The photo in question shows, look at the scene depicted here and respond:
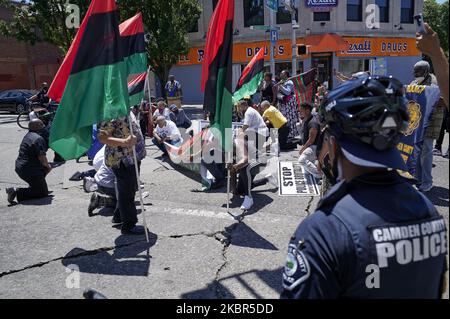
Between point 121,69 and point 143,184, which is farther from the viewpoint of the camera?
point 143,184

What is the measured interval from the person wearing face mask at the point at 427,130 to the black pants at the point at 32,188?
657cm

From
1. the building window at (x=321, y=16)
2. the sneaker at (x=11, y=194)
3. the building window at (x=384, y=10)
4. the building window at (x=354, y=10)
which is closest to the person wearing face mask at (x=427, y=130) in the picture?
the sneaker at (x=11, y=194)

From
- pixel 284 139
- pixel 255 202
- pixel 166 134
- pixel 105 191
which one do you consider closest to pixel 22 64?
pixel 166 134

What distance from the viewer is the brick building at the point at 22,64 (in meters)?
35.4

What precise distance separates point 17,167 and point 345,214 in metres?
7.28

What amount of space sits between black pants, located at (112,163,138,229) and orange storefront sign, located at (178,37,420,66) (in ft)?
69.5

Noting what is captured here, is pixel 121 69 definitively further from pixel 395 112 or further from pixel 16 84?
pixel 16 84

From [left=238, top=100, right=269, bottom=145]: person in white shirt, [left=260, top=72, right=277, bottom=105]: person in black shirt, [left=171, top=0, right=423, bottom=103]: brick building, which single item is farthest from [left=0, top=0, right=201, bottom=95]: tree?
[left=238, top=100, right=269, bottom=145]: person in white shirt

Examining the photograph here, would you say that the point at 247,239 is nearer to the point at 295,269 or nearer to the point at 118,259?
the point at 118,259

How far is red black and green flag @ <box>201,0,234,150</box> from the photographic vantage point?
5.45 m

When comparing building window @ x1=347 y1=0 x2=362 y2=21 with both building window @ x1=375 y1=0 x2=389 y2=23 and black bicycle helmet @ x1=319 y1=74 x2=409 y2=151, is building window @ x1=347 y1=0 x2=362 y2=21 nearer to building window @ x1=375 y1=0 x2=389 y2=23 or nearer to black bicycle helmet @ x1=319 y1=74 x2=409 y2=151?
building window @ x1=375 y1=0 x2=389 y2=23

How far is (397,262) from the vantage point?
140cm
